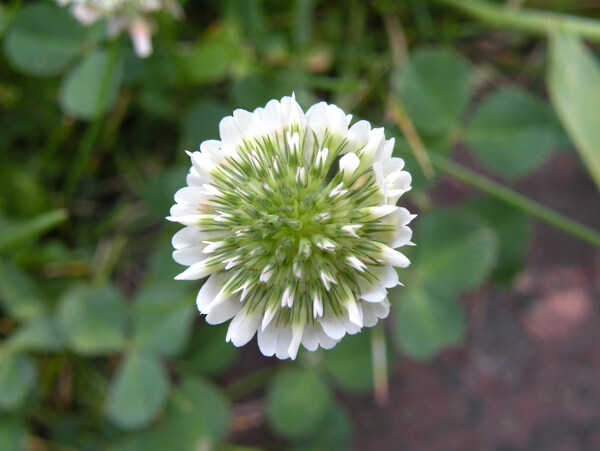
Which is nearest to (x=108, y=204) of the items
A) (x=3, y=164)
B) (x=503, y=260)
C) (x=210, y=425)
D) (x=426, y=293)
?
(x=3, y=164)

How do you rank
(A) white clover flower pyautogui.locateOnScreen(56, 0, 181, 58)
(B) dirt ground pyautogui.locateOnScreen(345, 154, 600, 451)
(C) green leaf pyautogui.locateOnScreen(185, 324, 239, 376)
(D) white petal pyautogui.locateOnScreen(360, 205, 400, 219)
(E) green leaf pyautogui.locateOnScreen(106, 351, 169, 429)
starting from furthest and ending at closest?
(B) dirt ground pyautogui.locateOnScreen(345, 154, 600, 451)
(C) green leaf pyautogui.locateOnScreen(185, 324, 239, 376)
(E) green leaf pyautogui.locateOnScreen(106, 351, 169, 429)
(A) white clover flower pyautogui.locateOnScreen(56, 0, 181, 58)
(D) white petal pyautogui.locateOnScreen(360, 205, 400, 219)

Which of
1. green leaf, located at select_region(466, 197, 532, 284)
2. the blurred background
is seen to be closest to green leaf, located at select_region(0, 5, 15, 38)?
the blurred background

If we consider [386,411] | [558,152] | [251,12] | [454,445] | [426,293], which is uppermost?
[251,12]

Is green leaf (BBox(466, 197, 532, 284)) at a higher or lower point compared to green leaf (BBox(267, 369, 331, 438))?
higher

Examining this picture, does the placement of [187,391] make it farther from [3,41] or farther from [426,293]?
[3,41]

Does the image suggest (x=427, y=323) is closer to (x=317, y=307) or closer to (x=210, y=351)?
(x=210, y=351)

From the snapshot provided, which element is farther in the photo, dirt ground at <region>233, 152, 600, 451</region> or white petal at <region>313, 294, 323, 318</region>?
dirt ground at <region>233, 152, 600, 451</region>

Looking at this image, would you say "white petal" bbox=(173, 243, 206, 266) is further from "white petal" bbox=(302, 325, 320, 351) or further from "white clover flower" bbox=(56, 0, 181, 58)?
"white clover flower" bbox=(56, 0, 181, 58)
